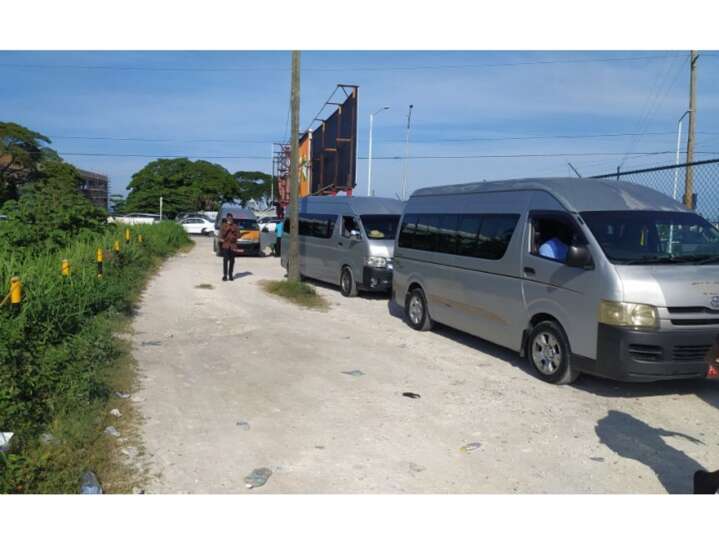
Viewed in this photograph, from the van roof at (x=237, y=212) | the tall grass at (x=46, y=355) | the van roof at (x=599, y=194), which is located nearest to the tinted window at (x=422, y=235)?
the van roof at (x=599, y=194)

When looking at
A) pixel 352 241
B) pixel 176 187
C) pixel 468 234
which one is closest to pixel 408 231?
pixel 468 234

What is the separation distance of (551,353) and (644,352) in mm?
1178

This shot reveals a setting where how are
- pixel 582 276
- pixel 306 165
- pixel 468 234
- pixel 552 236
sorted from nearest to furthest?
pixel 582 276 < pixel 552 236 < pixel 468 234 < pixel 306 165

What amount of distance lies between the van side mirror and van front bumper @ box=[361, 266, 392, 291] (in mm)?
7313

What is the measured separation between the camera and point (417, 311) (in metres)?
10.3

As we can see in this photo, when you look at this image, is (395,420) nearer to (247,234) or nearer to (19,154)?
(247,234)

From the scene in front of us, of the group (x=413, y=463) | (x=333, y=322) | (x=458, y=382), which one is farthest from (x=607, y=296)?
(x=333, y=322)

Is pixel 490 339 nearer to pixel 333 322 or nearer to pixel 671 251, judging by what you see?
pixel 671 251

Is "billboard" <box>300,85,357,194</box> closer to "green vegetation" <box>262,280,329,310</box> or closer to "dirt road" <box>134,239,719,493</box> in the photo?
"green vegetation" <box>262,280,329,310</box>

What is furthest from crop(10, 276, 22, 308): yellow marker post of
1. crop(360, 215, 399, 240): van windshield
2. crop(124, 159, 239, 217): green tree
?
crop(124, 159, 239, 217): green tree

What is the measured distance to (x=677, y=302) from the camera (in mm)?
6027

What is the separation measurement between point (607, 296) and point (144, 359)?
17.8ft

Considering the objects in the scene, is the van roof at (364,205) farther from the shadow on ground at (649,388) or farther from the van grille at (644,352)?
the van grille at (644,352)

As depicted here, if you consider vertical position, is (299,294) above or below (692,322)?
below
